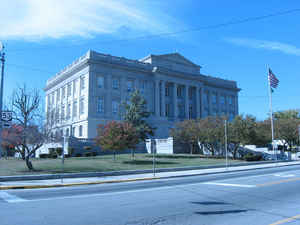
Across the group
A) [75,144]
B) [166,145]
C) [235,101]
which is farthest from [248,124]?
[235,101]

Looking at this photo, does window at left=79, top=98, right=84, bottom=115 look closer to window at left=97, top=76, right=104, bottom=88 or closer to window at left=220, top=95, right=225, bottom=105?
window at left=97, top=76, right=104, bottom=88

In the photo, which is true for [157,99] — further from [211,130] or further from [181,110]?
[211,130]

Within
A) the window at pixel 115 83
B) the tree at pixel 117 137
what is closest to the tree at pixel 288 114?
the window at pixel 115 83

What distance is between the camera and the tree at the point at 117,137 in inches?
1114

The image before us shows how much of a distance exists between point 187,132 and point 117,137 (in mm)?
14543

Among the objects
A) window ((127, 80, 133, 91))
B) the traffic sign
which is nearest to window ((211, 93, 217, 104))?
window ((127, 80, 133, 91))

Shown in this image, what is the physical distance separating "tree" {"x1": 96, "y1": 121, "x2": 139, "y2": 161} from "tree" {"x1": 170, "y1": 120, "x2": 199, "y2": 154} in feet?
40.7

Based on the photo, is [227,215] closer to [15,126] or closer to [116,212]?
[116,212]

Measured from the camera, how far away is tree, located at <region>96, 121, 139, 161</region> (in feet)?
92.8

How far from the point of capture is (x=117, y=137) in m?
28.1

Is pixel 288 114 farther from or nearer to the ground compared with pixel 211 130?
farther from the ground

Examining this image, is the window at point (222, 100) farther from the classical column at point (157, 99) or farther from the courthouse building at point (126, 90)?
the classical column at point (157, 99)

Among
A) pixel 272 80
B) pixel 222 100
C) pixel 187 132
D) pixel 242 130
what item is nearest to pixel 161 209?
pixel 242 130

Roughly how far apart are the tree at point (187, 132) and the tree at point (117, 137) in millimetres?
12411
